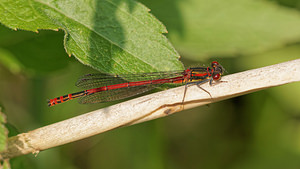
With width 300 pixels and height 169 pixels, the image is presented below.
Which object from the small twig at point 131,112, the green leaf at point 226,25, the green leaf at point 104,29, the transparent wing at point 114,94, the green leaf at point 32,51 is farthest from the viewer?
the green leaf at point 226,25

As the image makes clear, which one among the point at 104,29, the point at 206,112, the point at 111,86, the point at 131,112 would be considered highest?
the point at 104,29

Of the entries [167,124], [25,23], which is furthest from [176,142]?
[25,23]

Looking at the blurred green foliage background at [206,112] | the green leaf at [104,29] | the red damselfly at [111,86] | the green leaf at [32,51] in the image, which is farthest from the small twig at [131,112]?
the blurred green foliage background at [206,112]

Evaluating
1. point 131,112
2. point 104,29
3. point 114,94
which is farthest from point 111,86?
point 131,112

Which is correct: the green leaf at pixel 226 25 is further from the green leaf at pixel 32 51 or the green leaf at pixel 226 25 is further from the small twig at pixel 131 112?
the small twig at pixel 131 112

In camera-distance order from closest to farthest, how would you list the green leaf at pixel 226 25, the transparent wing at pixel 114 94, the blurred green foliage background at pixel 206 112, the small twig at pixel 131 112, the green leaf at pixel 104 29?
the small twig at pixel 131 112, the green leaf at pixel 104 29, the transparent wing at pixel 114 94, the green leaf at pixel 226 25, the blurred green foliage background at pixel 206 112

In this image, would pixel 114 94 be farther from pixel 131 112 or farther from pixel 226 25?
pixel 226 25

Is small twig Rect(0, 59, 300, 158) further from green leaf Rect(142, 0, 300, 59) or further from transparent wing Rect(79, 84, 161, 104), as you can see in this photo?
green leaf Rect(142, 0, 300, 59)

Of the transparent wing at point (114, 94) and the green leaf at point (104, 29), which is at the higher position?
the green leaf at point (104, 29)
